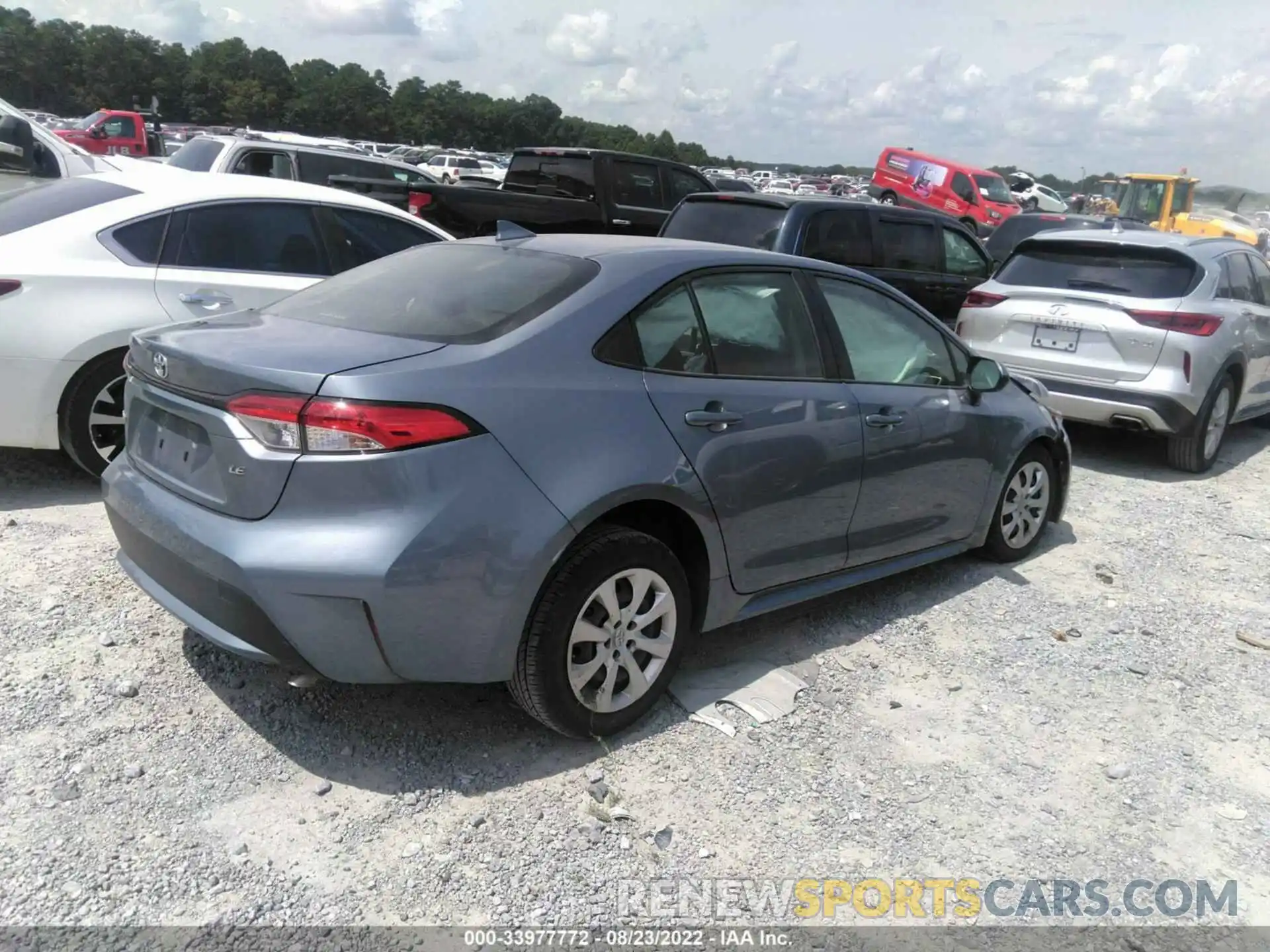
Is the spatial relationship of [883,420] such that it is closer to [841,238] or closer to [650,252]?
[650,252]

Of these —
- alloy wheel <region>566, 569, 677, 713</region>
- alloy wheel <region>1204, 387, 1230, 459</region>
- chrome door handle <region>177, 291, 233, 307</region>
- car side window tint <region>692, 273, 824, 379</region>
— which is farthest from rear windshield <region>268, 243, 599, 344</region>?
alloy wheel <region>1204, 387, 1230, 459</region>

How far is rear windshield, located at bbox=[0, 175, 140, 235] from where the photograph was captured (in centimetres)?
500

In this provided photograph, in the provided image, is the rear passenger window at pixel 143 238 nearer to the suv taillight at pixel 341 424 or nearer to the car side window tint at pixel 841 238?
the suv taillight at pixel 341 424

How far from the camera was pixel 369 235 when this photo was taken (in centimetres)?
605

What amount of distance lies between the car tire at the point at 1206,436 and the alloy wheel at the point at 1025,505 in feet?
7.95

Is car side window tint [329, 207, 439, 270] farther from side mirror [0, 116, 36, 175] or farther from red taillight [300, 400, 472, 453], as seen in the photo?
side mirror [0, 116, 36, 175]

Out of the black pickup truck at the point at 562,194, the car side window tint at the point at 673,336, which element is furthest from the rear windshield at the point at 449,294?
the black pickup truck at the point at 562,194

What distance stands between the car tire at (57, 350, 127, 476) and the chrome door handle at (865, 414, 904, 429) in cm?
349

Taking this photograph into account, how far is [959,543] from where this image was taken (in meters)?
4.81

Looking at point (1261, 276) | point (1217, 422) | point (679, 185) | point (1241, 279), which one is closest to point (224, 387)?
point (1217, 422)

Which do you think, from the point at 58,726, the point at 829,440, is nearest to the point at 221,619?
the point at 58,726

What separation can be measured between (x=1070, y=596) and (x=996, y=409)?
101cm

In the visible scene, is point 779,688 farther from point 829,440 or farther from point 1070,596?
point 1070,596

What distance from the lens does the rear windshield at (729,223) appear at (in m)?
7.95
